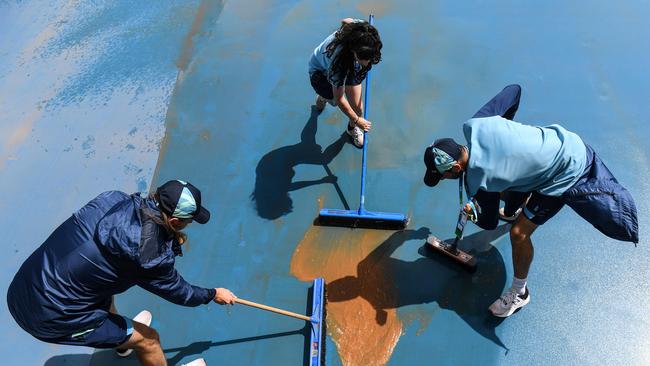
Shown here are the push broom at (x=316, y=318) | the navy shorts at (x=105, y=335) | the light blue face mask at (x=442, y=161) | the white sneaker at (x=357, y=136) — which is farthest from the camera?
the white sneaker at (x=357, y=136)

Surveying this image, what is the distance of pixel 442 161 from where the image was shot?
2.95 metres

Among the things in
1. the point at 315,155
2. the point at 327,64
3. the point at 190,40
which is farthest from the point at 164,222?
the point at 190,40

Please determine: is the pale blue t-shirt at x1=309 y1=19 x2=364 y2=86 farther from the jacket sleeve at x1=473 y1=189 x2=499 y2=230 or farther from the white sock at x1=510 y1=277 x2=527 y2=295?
the white sock at x1=510 y1=277 x2=527 y2=295

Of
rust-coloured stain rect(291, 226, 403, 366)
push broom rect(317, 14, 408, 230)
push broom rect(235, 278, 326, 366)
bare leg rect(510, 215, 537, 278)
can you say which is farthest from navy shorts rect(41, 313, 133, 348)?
bare leg rect(510, 215, 537, 278)

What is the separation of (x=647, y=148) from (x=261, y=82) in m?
3.62

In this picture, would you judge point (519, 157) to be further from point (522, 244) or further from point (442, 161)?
point (522, 244)

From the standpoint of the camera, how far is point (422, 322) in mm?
3494

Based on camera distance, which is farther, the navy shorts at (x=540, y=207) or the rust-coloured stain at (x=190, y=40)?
the rust-coloured stain at (x=190, y=40)

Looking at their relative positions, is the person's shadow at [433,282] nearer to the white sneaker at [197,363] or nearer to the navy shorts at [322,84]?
the white sneaker at [197,363]

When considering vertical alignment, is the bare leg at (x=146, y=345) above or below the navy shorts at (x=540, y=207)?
below

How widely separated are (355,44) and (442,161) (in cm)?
106

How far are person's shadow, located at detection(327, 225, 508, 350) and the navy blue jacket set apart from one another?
4.91ft

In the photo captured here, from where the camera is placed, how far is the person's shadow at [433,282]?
3543 mm

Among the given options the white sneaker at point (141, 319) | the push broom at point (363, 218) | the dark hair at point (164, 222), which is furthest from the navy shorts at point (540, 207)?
the white sneaker at point (141, 319)
